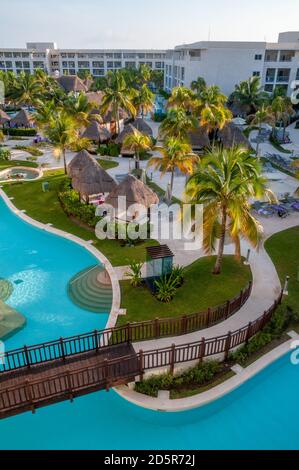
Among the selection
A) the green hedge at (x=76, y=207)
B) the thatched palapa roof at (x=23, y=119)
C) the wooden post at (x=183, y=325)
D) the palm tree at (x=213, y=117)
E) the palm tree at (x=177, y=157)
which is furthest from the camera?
the thatched palapa roof at (x=23, y=119)

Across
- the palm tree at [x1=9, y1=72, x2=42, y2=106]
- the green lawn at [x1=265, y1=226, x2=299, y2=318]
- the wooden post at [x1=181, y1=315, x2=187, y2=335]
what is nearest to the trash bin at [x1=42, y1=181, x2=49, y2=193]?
the green lawn at [x1=265, y1=226, x2=299, y2=318]

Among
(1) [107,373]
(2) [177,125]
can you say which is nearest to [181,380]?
(1) [107,373]

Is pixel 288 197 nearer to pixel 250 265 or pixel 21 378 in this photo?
pixel 250 265

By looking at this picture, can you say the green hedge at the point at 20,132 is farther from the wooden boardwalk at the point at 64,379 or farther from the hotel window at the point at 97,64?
the hotel window at the point at 97,64

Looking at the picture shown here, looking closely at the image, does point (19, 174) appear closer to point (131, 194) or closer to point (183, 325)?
point (131, 194)

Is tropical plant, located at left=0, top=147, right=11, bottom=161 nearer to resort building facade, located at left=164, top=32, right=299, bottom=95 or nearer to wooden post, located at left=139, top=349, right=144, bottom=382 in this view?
wooden post, located at left=139, top=349, right=144, bottom=382

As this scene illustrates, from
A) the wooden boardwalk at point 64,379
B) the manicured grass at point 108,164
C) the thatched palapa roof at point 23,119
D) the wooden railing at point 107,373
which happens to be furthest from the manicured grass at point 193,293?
the thatched palapa roof at point 23,119

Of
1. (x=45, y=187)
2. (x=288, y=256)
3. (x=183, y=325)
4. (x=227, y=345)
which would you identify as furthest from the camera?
(x=45, y=187)
